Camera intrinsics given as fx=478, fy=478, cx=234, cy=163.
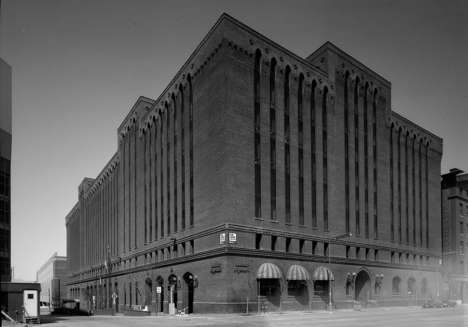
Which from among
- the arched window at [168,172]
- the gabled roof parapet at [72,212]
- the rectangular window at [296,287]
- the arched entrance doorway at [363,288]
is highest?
the arched window at [168,172]

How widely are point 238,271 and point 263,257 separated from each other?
407 cm

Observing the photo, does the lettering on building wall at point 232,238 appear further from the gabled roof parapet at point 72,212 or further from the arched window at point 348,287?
the gabled roof parapet at point 72,212

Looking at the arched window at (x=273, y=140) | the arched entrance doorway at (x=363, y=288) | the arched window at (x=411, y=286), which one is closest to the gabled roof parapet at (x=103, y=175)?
the arched window at (x=273, y=140)

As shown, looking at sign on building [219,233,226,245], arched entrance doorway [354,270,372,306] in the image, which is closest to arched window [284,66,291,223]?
sign on building [219,233,226,245]

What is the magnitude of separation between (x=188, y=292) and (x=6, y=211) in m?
24.5

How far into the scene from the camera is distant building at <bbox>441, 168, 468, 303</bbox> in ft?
304

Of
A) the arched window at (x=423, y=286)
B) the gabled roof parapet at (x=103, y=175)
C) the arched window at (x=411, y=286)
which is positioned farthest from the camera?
the gabled roof parapet at (x=103, y=175)

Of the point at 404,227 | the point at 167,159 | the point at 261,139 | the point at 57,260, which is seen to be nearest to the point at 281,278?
the point at 261,139

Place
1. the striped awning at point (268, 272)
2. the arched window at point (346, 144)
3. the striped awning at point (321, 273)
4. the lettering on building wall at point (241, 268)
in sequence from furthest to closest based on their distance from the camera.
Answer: the arched window at point (346, 144), the striped awning at point (321, 273), the striped awning at point (268, 272), the lettering on building wall at point (241, 268)

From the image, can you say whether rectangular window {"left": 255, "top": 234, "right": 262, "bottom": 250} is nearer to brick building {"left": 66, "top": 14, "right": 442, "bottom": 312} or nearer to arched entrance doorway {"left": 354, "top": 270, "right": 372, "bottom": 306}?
brick building {"left": 66, "top": 14, "right": 442, "bottom": 312}

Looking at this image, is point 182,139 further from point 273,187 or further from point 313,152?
point 313,152

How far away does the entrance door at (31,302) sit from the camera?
39.3m

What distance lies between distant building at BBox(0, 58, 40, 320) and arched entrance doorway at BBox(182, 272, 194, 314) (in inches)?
776

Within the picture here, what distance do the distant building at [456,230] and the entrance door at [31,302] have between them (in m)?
75.8
